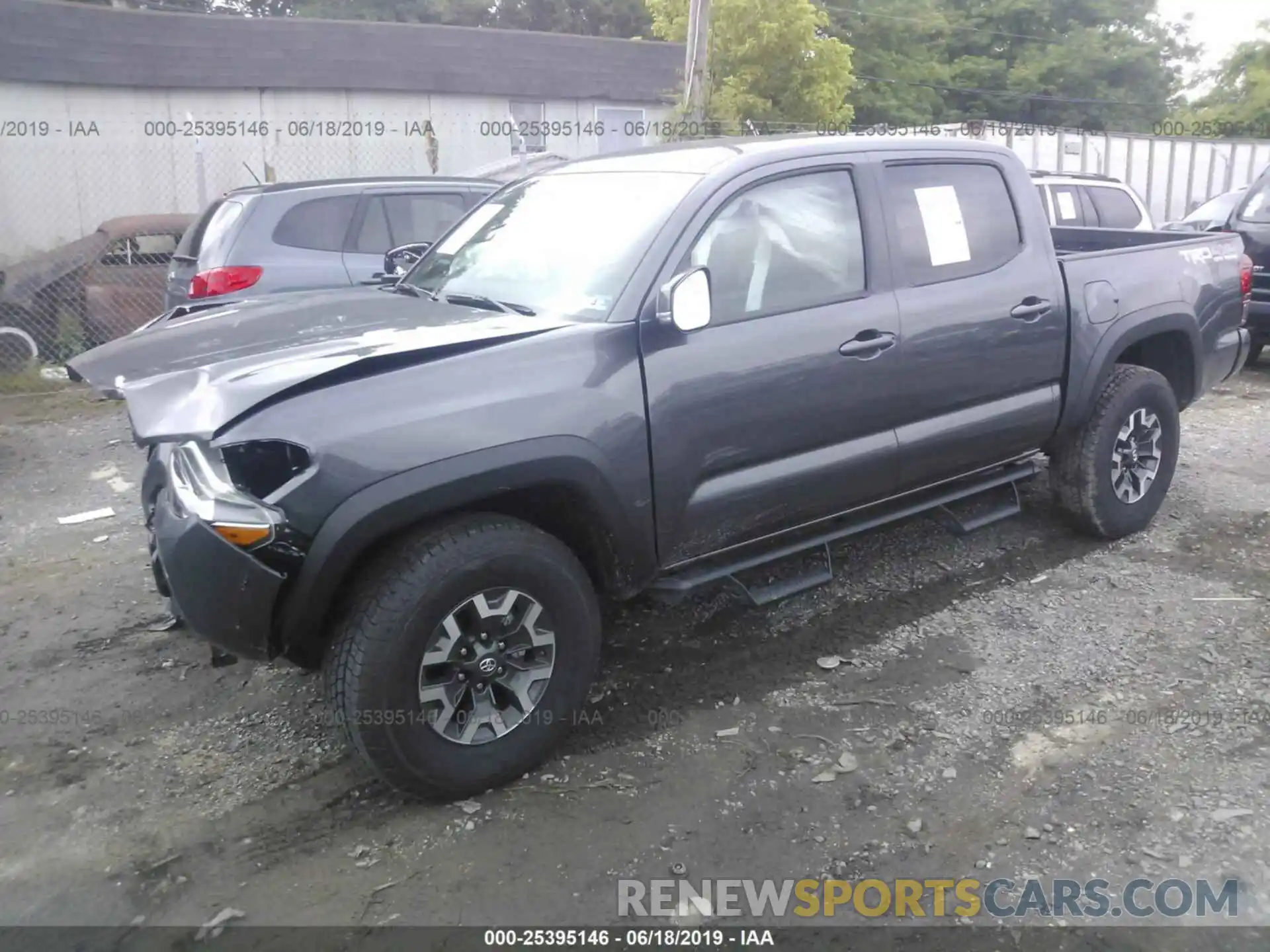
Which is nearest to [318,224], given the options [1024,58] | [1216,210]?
[1216,210]

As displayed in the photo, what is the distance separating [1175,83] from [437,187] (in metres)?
31.6

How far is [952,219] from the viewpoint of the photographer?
14.0 ft

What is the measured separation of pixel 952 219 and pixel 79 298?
8.53 meters

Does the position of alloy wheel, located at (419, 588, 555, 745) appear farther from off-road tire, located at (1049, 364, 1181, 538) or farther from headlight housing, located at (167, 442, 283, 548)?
off-road tire, located at (1049, 364, 1181, 538)

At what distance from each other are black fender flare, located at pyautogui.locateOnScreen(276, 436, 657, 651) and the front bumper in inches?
2.6

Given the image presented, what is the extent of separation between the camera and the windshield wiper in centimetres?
355

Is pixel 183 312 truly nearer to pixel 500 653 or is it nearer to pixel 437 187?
pixel 500 653

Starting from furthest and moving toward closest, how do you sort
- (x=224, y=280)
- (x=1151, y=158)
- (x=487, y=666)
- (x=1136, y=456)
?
(x=1151, y=158), (x=224, y=280), (x=1136, y=456), (x=487, y=666)

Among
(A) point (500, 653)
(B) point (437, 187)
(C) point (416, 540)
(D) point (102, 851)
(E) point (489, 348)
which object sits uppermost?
(B) point (437, 187)

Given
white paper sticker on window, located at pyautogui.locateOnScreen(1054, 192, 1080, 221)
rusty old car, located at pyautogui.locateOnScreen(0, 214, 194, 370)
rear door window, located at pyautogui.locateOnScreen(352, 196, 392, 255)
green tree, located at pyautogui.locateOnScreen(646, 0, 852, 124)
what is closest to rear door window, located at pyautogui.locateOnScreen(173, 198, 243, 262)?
rear door window, located at pyautogui.locateOnScreen(352, 196, 392, 255)

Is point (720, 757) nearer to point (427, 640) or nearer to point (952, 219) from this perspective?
point (427, 640)

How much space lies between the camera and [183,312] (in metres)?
4.07

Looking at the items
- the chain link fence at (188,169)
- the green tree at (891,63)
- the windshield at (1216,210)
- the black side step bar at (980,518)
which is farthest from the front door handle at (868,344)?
the green tree at (891,63)

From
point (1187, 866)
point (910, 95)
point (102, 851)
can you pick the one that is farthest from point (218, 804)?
point (910, 95)
